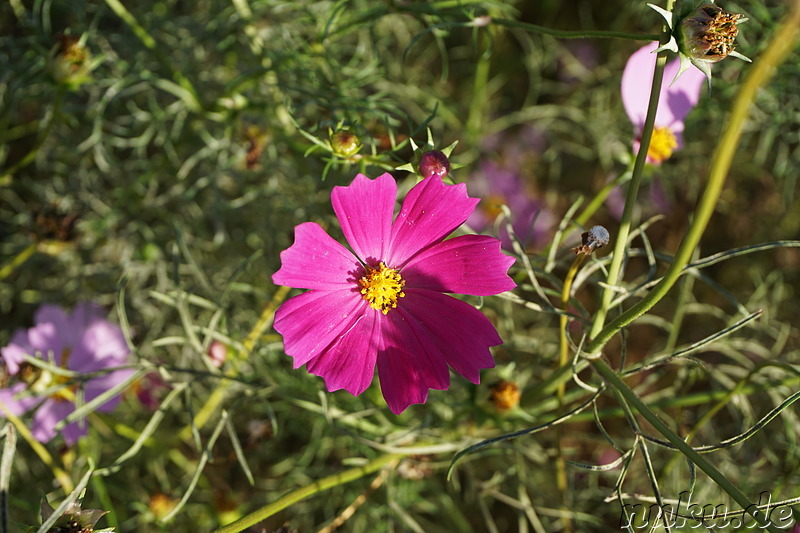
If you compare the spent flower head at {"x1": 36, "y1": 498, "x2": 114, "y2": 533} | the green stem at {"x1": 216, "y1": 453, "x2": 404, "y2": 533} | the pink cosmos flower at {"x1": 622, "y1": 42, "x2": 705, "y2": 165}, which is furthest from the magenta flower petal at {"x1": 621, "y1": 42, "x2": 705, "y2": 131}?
the spent flower head at {"x1": 36, "y1": 498, "x2": 114, "y2": 533}

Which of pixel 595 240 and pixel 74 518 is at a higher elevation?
pixel 595 240

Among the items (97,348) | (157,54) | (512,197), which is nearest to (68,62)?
(157,54)

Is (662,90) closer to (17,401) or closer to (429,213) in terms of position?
(429,213)

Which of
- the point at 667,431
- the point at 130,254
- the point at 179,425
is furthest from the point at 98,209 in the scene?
the point at 667,431

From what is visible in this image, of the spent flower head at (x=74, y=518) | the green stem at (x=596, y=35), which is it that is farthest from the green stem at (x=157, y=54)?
the spent flower head at (x=74, y=518)

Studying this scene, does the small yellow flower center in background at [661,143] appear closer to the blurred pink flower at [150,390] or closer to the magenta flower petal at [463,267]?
the magenta flower petal at [463,267]
